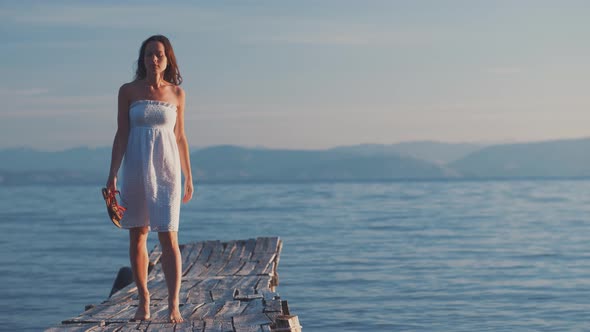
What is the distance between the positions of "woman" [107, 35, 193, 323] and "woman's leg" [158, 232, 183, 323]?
0.04 feet

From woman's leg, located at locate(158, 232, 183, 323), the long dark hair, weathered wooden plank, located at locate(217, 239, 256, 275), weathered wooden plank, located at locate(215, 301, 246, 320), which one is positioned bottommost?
weathered wooden plank, located at locate(217, 239, 256, 275)

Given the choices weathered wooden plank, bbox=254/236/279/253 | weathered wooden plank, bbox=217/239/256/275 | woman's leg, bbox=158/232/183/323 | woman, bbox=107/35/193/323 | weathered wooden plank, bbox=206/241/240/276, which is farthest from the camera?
weathered wooden plank, bbox=254/236/279/253

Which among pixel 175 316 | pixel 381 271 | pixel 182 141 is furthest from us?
pixel 381 271

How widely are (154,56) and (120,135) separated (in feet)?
2.20

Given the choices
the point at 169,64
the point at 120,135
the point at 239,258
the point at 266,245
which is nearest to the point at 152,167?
the point at 120,135

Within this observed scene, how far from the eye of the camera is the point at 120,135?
246 inches

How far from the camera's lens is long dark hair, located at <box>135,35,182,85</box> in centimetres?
614

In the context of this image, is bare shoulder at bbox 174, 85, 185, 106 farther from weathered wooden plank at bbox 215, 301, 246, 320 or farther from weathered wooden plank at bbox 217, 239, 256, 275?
weathered wooden plank at bbox 217, 239, 256, 275

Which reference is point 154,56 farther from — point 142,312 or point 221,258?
point 221,258

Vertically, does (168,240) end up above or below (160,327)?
above

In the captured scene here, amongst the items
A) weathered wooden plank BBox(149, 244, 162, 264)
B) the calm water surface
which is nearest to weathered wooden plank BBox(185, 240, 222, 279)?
weathered wooden plank BBox(149, 244, 162, 264)

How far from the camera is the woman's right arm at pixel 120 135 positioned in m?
6.18

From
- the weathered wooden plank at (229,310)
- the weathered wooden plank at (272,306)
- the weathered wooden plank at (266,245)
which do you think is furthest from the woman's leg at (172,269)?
the weathered wooden plank at (266,245)

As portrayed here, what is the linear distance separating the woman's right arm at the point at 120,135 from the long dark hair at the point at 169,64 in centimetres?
19
